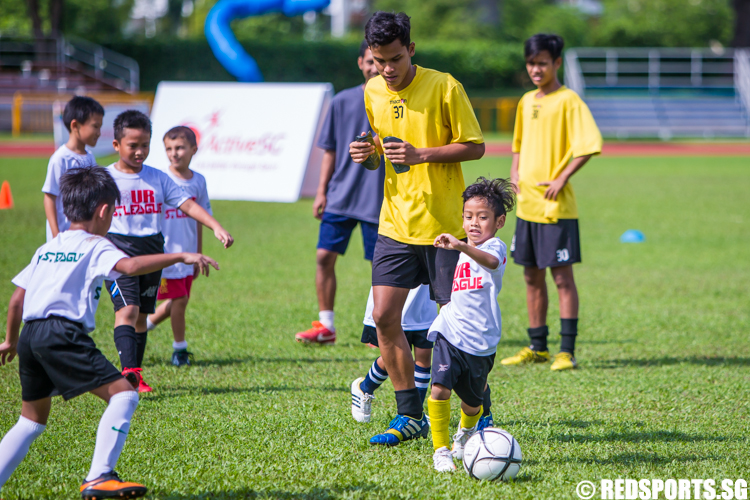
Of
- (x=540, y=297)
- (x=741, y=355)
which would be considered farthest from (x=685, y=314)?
(x=540, y=297)

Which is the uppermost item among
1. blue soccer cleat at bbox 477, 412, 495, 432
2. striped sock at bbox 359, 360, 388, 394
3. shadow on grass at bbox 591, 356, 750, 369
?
striped sock at bbox 359, 360, 388, 394

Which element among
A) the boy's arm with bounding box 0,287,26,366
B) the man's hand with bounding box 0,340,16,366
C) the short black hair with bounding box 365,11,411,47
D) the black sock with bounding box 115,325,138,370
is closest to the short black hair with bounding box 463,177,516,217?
the short black hair with bounding box 365,11,411,47

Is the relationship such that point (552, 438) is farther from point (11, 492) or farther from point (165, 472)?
point (11, 492)

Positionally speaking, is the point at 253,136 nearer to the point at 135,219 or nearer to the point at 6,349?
the point at 135,219

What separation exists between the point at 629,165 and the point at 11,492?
2199 cm

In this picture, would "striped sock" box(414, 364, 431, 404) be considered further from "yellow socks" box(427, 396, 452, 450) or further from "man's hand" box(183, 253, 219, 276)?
"man's hand" box(183, 253, 219, 276)

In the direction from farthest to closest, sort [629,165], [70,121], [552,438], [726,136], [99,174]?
[726,136] < [629,165] < [70,121] < [552,438] < [99,174]

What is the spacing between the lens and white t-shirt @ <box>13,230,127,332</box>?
10.3 ft

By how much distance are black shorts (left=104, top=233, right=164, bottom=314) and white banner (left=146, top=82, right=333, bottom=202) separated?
30.6 feet

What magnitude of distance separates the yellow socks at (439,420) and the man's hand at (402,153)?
1137mm

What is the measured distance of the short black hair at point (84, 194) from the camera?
321cm

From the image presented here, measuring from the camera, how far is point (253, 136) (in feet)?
48.5

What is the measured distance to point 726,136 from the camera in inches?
1359

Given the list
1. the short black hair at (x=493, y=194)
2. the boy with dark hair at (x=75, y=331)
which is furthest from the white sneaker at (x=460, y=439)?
the boy with dark hair at (x=75, y=331)
